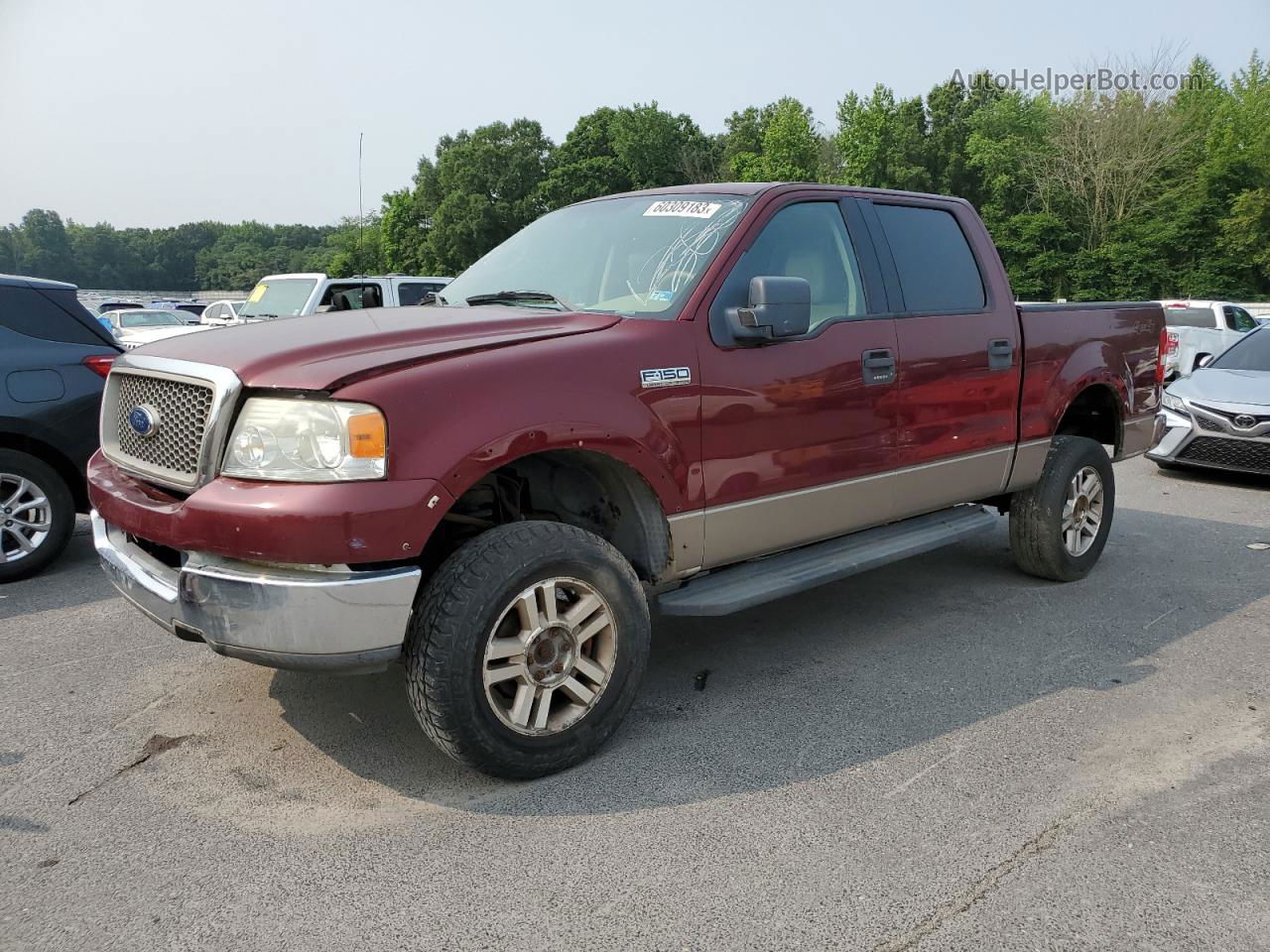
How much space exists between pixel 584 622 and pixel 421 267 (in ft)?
244

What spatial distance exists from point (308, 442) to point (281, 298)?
37.7ft

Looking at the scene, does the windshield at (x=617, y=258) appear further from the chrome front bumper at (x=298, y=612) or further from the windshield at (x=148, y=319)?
the windshield at (x=148, y=319)

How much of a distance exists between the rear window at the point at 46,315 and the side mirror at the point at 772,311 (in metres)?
4.17

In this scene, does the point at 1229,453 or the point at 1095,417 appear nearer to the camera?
the point at 1095,417

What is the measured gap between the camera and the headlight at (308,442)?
9.17 ft

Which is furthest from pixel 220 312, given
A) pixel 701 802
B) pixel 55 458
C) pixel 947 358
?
pixel 701 802

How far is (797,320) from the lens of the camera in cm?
364

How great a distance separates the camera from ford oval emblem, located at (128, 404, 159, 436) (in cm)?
324

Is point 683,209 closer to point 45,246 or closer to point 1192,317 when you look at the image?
point 1192,317

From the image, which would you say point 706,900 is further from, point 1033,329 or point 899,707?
point 1033,329

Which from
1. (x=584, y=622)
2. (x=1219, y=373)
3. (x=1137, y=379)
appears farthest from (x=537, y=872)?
(x=1219, y=373)

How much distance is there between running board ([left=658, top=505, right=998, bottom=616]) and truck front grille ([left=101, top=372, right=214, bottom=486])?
5.48ft

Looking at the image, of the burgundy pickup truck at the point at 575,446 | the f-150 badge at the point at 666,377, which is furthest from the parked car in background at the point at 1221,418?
the f-150 badge at the point at 666,377

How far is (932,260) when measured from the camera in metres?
4.68
